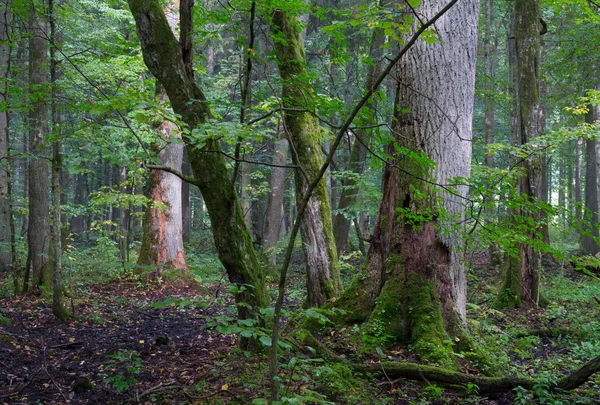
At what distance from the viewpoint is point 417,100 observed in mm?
5129

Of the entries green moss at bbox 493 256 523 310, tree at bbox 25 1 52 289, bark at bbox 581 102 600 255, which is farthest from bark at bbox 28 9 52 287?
bark at bbox 581 102 600 255

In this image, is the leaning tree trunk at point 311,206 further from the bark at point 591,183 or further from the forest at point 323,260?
the bark at point 591,183

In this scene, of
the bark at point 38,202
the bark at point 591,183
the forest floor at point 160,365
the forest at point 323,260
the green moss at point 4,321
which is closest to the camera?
the forest at point 323,260

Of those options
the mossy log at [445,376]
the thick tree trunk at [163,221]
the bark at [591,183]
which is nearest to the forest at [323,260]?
the mossy log at [445,376]

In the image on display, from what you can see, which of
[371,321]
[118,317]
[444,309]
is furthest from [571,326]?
[118,317]

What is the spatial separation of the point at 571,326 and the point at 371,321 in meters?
4.26

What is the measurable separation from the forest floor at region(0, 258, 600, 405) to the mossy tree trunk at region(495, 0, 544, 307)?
990 mm

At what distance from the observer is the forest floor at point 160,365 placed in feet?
11.8

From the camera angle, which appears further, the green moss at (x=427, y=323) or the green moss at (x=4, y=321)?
the green moss at (x=4, y=321)

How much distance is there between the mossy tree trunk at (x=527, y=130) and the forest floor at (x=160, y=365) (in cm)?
99

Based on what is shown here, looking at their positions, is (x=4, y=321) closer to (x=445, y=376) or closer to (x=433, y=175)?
(x=445, y=376)

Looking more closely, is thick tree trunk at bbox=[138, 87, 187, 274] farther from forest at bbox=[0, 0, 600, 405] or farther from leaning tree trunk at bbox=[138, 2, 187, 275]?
forest at bbox=[0, 0, 600, 405]

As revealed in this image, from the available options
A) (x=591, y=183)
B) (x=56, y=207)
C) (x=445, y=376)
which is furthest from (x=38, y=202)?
(x=591, y=183)

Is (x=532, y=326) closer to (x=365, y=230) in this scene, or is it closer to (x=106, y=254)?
(x=365, y=230)
